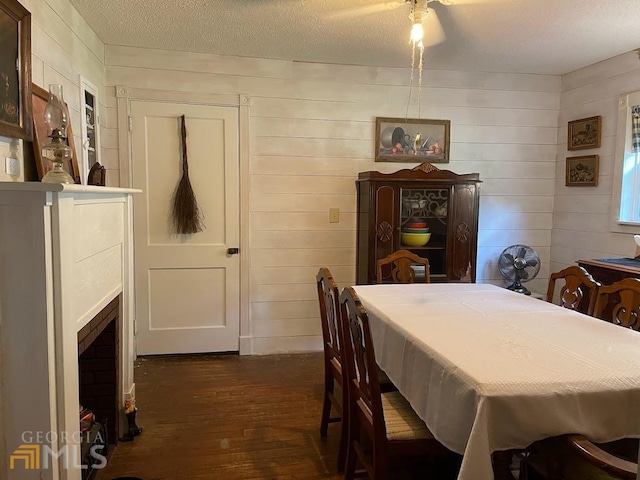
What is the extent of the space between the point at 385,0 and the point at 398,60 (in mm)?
1171

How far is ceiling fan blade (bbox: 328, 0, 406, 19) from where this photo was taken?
2.60 meters

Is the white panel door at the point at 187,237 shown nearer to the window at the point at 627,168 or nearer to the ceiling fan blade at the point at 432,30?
the ceiling fan blade at the point at 432,30

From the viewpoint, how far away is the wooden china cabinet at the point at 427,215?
353 cm

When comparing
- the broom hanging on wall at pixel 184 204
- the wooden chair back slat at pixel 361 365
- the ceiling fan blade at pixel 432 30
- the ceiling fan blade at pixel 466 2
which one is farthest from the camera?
the broom hanging on wall at pixel 184 204

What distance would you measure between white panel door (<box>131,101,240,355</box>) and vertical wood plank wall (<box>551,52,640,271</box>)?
2866 mm

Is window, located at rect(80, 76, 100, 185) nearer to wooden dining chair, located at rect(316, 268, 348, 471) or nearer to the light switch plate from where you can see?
the light switch plate

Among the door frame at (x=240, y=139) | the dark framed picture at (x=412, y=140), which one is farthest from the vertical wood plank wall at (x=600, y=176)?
the door frame at (x=240, y=139)

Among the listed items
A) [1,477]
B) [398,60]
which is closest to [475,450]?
[1,477]

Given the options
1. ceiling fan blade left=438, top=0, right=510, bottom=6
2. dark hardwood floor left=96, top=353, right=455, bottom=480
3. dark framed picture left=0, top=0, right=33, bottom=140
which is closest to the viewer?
dark framed picture left=0, top=0, right=33, bottom=140

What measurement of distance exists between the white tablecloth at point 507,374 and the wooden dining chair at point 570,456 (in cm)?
7

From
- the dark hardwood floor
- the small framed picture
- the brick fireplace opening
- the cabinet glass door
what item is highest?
the small framed picture

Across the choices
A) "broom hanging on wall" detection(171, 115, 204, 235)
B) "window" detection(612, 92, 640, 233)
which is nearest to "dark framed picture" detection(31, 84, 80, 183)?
"broom hanging on wall" detection(171, 115, 204, 235)

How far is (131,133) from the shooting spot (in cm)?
353

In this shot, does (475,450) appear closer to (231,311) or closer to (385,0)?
(385,0)
